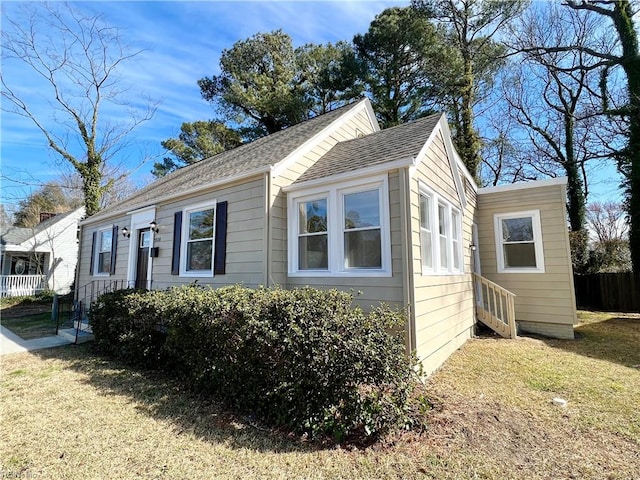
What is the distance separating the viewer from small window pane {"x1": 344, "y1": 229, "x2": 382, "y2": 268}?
5238 millimetres

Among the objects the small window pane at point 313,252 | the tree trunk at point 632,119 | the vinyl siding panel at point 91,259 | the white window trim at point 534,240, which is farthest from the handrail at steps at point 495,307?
the vinyl siding panel at point 91,259

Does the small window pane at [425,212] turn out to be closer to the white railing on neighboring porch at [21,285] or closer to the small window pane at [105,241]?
the small window pane at [105,241]

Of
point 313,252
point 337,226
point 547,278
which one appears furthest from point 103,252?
point 547,278

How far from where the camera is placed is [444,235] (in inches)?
260

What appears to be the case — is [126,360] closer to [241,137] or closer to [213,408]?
[213,408]

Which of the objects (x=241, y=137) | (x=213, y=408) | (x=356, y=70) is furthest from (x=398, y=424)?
(x=241, y=137)

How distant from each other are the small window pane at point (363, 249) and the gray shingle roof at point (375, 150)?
111 centimetres

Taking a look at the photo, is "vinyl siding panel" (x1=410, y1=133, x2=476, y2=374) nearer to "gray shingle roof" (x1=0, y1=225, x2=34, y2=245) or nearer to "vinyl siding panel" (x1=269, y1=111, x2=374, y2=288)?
"vinyl siding panel" (x1=269, y1=111, x2=374, y2=288)

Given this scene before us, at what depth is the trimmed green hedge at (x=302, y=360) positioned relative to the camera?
3.36 meters

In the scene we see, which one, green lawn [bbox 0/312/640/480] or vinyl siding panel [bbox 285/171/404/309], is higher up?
vinyl siding panel [bbox 285/171/404/309]

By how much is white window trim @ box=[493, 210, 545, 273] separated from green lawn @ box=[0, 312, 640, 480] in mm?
3427

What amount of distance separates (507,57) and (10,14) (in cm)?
2230

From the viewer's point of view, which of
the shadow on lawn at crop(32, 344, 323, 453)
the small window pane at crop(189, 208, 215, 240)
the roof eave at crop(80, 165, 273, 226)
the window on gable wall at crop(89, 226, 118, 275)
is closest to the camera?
the shadow on lawn at crop(32, 344, 323, 453)

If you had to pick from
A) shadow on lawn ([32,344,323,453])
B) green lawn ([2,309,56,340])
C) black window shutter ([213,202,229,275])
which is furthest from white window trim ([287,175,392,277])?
green lawn ([2,309,56,340])
